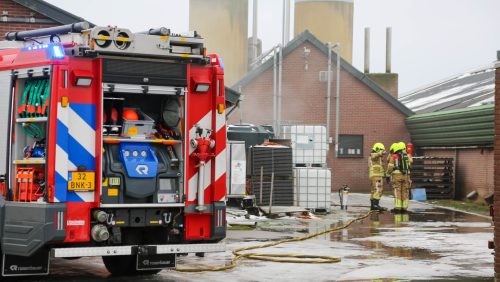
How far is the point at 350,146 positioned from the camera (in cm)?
3944

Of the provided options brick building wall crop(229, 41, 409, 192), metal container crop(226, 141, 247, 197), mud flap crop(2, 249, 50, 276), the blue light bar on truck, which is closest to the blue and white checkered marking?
the blue light bar on truck

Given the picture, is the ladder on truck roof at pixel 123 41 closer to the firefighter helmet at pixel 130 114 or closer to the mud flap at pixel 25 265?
the firefighter helmet at pixel 130 114

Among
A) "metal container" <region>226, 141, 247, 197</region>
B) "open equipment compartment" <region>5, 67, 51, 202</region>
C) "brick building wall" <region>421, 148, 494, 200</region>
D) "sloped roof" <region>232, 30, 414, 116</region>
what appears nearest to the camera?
"open equipment compartment" <region>5, 67, 51, 202</region>

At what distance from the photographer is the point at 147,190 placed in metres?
11.4

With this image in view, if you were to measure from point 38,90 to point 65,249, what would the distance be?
174cm

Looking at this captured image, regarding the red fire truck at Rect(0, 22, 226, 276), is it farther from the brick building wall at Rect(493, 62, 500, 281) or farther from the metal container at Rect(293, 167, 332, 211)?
the metal container at Rect(293, 167, 332, 211)

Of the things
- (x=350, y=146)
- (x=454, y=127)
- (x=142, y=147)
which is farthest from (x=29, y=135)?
(x=350, y=146)

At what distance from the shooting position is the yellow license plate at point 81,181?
11.0 metres

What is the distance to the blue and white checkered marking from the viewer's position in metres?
10.9

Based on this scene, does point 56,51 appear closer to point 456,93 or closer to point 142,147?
point 142,147

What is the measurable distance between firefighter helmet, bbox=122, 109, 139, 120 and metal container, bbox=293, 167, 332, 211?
13.6 meters

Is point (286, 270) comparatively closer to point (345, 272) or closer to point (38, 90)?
point (345, 272)

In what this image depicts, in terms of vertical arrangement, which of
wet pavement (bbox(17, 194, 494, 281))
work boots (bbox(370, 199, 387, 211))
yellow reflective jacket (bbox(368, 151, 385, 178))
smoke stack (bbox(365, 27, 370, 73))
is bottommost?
wet pavement (bbox(17, 194, 494, 281))

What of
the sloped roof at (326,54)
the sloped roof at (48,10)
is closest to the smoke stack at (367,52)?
the sloped roof at (326,54)
